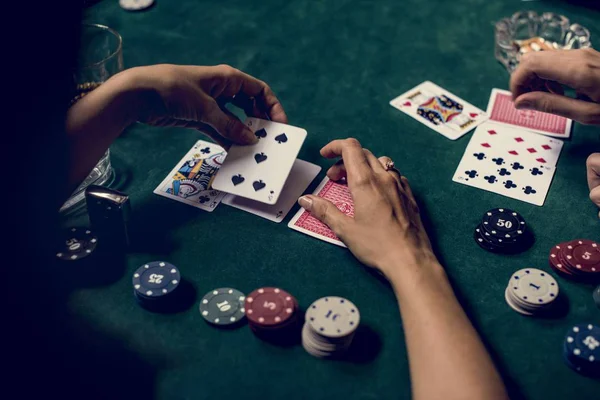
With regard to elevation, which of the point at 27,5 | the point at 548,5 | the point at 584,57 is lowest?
the point at 548,5

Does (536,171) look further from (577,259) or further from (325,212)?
(325,212)

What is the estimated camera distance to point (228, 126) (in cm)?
216

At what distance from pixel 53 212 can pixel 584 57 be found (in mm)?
1736

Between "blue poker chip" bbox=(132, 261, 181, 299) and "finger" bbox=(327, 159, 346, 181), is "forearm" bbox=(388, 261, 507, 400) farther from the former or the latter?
"blue poker chip" bbox=(132, 261, 181, 299)

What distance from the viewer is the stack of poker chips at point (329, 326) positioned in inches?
64.5

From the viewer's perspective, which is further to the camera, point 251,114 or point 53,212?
point 251,114

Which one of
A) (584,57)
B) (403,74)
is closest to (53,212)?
(403,74)

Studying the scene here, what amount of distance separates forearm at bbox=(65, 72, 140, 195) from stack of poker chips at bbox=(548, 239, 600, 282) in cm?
134

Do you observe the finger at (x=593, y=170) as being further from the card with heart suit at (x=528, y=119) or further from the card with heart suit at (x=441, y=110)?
the card with heart suit at (x=441, y=110)

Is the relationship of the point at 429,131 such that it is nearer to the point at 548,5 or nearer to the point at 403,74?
the point at 403,74

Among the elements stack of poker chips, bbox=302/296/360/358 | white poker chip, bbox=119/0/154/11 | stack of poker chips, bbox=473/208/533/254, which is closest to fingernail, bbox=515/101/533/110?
stack of poker chips, bbox=473/208/533/254

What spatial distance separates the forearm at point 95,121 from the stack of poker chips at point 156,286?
1.24 ft

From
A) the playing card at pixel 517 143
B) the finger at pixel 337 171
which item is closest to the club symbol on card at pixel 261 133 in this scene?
the finger at pixel 337 171

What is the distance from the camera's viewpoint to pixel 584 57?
7.14 ft
